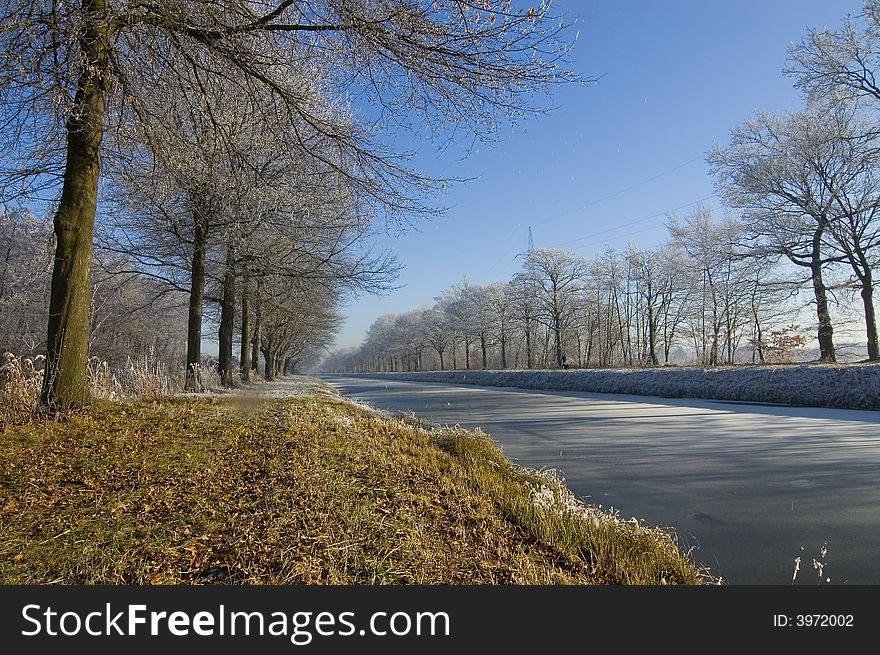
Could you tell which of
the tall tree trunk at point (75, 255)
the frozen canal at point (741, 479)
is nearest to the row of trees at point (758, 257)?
the frozen canal at point (741, 479)

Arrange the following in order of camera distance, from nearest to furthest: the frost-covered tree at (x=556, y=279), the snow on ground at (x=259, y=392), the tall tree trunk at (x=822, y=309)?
the snow on ground at (x=259, y=392), the tall tree trunk at (x=822, y=309), the frost-covered tree at (x=556, y=279)

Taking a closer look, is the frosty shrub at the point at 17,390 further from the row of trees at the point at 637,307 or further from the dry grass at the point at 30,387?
the row of trees at the point at 637,307

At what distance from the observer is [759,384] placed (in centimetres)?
1273

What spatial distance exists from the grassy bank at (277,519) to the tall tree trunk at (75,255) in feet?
1.68

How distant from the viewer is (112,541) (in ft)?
7.82

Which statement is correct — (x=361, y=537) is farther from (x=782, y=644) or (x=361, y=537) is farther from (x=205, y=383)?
(x=205, y=383)

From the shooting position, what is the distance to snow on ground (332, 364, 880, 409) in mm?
10570

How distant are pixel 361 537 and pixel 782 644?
6.82ft

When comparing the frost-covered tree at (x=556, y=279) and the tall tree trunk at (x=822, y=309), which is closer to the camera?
the tall tree trunk at (x=822, y=309)

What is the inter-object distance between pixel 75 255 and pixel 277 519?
4.39 meters

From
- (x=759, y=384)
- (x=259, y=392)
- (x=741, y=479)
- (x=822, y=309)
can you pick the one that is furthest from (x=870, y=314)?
(x=259, y=392)

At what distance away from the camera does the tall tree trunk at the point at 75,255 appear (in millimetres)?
4930

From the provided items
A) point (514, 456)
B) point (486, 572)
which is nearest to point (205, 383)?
point (514, 456)

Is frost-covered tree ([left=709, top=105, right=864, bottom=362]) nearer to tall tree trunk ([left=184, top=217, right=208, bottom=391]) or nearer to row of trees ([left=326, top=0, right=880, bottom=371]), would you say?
row of trees ([left=326, top=0, right=880, bottom=371])
